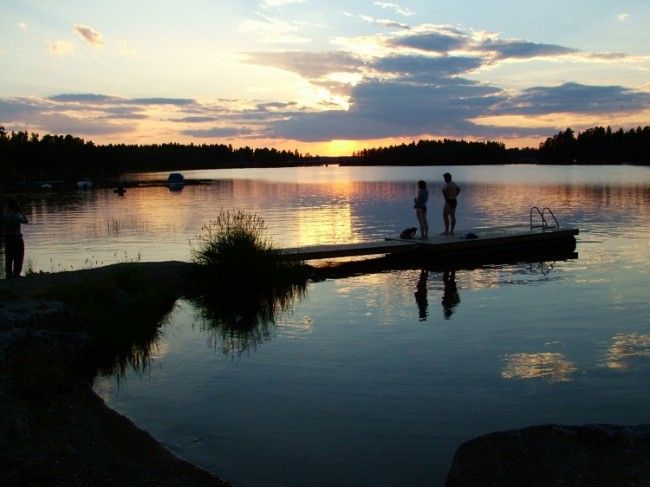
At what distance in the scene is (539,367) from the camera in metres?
11.8

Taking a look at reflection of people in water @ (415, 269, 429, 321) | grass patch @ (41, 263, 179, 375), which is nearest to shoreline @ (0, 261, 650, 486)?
grass patch @ (41, 263, 179, 375)

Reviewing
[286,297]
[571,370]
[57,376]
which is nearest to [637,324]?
[571,370]

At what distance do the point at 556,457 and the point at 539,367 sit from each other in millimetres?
5664

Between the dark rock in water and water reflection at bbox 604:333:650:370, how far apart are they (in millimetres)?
5767

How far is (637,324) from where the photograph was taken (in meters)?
14.8

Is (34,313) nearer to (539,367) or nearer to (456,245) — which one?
(539,367)

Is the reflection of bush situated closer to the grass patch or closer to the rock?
the grass patch

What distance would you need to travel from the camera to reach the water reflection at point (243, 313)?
571 inches

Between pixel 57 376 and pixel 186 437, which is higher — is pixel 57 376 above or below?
above

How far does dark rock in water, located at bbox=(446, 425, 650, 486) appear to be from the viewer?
6078mm

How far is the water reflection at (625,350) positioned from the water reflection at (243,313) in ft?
22.2

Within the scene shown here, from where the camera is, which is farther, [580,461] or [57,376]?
[57,376]

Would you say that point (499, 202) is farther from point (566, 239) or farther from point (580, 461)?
point (580, 461)

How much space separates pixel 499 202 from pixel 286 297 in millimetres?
40908
